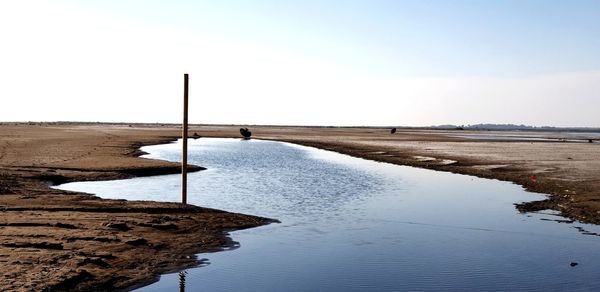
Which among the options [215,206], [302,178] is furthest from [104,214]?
[302,178]

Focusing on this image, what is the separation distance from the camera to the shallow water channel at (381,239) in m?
11.9

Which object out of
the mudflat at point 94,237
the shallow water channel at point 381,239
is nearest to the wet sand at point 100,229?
the mudflat at point 94,237

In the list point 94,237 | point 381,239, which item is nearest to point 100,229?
point 94,237

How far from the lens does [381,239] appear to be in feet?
52.7

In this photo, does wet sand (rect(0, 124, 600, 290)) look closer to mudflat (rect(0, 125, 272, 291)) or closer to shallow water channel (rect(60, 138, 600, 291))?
mudflat (rect(0, 125, 272, 291))

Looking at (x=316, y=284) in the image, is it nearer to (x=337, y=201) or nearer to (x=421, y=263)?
(x=421, y=263)

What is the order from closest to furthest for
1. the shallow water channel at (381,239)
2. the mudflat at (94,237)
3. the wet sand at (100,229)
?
the mudflat at (94,237) < the wet sand at (100,229) < the shallow water channel at (381,239)

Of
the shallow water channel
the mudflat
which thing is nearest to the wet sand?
the mudflat

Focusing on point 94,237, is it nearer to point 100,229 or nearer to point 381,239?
point 100,229

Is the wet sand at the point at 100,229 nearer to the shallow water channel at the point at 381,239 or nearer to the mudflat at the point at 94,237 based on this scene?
the mudflat at the point at 94,237

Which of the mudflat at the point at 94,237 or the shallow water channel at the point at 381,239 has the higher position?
the mudflat at the point at 94,237

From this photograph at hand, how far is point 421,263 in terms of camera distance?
1339 centimetres

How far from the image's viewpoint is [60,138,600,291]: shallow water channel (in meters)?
11.9

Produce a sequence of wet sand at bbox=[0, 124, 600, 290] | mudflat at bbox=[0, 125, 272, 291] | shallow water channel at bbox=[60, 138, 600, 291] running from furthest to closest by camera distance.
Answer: shallow water channel at bbox=[60, 138, 600, 291]
wet sand at bbox=[0, 124, 600, 290]
mudflat at bbox=[0, 125, 272, 291]
